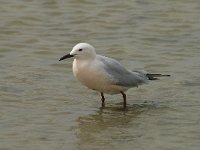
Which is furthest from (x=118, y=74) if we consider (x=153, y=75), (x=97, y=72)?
(x=153, y=75)

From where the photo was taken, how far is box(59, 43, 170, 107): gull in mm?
9359

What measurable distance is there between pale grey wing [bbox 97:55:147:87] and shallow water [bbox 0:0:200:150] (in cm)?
29

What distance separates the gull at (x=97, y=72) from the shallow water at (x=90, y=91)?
0.90 ft

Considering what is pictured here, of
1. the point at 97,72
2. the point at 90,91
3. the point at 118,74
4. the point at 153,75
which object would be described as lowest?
the point at 90,91

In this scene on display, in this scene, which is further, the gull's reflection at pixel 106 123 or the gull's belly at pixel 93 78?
the gull's belly at pixel 93 78

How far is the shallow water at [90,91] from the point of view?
844 cm

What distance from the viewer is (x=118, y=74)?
31.6ft

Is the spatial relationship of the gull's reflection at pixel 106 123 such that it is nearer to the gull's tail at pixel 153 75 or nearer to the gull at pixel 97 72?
the gull at pixel 97 72

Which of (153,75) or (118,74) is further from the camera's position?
(153,75)

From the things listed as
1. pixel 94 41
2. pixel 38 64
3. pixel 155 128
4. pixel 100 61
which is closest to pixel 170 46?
pixel 94 41

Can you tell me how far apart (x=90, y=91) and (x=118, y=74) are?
0.86m

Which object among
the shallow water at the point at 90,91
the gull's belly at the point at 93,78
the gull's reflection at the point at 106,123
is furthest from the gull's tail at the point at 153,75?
the gull's belly at the point at 93,78

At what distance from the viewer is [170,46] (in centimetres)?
1224

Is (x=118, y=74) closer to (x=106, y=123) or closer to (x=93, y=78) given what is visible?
(x=93, y=78)
